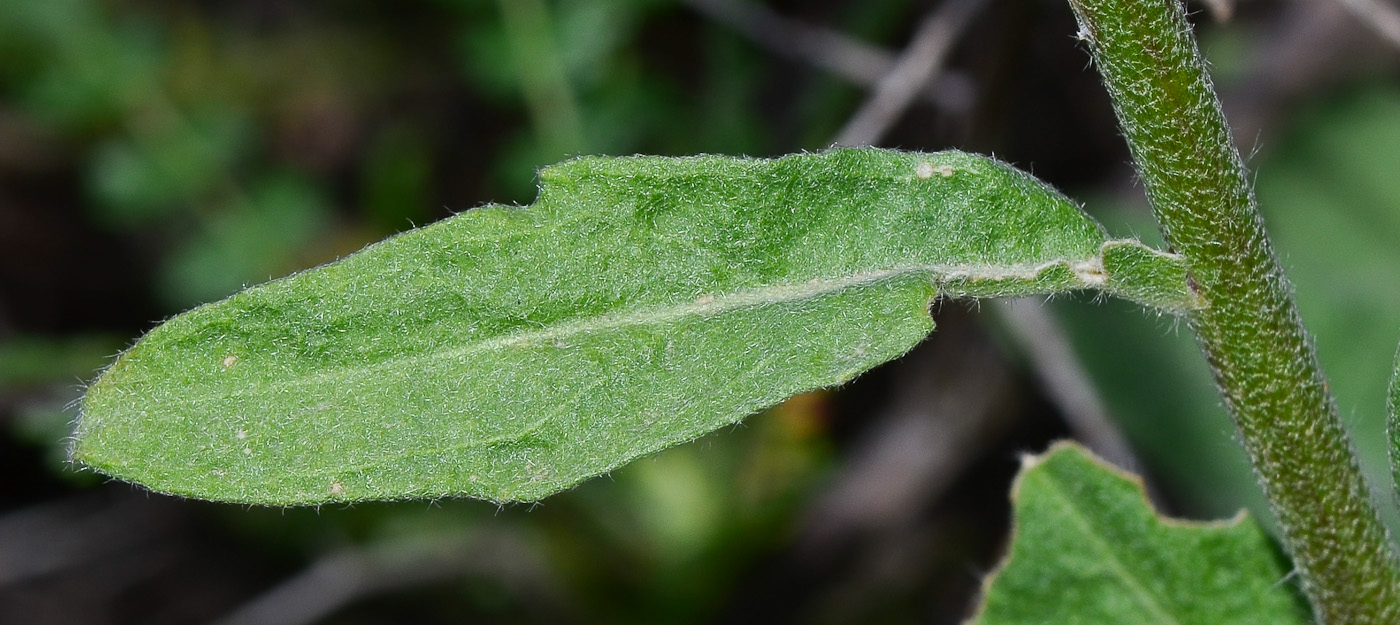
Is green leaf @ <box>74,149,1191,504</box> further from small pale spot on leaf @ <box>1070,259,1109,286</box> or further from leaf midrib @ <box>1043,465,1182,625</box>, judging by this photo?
leaf midrib @ <box>1043,465,1182,625</box>

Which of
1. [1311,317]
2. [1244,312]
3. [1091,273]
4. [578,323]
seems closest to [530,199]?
[1311,317]

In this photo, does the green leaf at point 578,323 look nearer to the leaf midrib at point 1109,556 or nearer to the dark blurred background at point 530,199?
the leaf midrib at point 1109,556

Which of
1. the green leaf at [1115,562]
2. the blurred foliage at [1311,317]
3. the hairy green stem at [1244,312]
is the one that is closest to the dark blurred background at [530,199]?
the blurred foliage at [1311,317]

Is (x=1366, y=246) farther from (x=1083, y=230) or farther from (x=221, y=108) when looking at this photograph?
(x=221, y=108)

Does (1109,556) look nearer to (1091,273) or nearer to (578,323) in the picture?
(1091,273)

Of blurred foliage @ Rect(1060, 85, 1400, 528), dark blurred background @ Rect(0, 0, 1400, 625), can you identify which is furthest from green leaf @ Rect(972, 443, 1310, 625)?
dark blurred background @ Rect(0, 0, 1400, 625)

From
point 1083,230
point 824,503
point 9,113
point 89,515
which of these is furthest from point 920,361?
point 9,113
